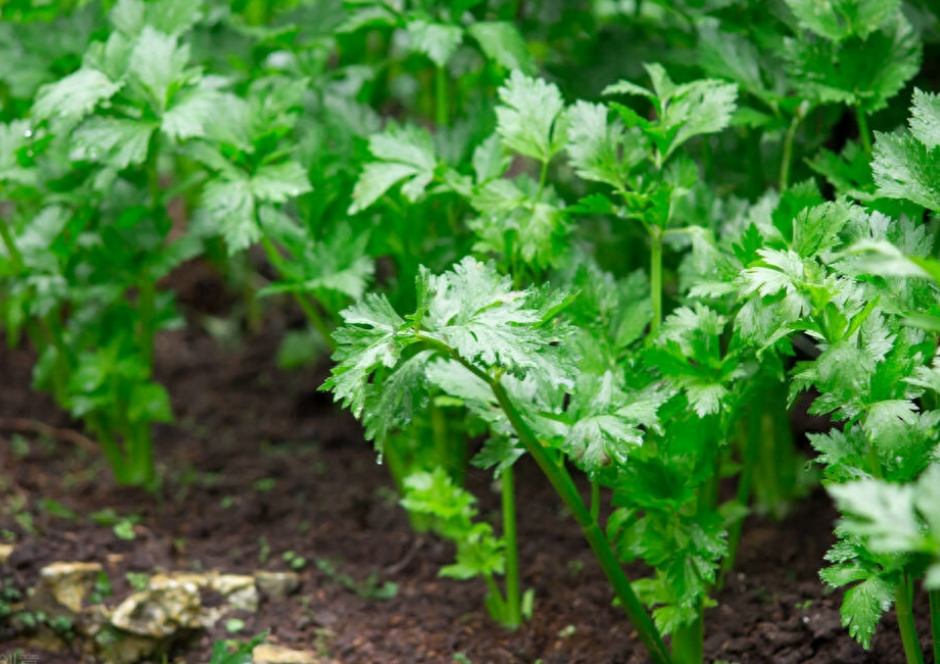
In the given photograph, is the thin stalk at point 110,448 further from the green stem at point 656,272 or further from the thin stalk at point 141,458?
the green stem at point 656,272

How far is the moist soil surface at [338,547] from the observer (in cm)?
188

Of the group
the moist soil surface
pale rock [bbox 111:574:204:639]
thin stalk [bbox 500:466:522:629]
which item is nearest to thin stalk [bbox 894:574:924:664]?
the moist soil surface

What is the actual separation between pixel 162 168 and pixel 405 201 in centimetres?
171

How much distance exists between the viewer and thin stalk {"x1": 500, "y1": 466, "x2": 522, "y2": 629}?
188cm

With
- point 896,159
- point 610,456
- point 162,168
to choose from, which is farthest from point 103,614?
point 162,168

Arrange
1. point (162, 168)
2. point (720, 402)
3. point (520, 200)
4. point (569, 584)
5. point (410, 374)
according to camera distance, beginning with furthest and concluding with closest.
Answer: point (162, 168) → point (569, 584) → point (520, 200) → point (720, 402) → point (410, 374)

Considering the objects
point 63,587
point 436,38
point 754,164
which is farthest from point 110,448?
point 754,164

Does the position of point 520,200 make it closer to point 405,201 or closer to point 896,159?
point 405,201

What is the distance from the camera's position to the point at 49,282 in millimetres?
2174

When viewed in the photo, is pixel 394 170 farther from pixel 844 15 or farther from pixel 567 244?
pixel 844 15

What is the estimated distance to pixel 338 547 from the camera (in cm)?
226

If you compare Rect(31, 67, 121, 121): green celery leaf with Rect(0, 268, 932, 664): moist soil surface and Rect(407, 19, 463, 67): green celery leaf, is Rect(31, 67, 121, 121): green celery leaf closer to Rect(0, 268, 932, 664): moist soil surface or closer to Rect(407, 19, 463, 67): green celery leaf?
Rect(407, 19, 463, 67): green celery leaf

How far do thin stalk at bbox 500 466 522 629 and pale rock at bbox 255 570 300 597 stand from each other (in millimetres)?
474

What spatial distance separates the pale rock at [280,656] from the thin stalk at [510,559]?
0.40 m
